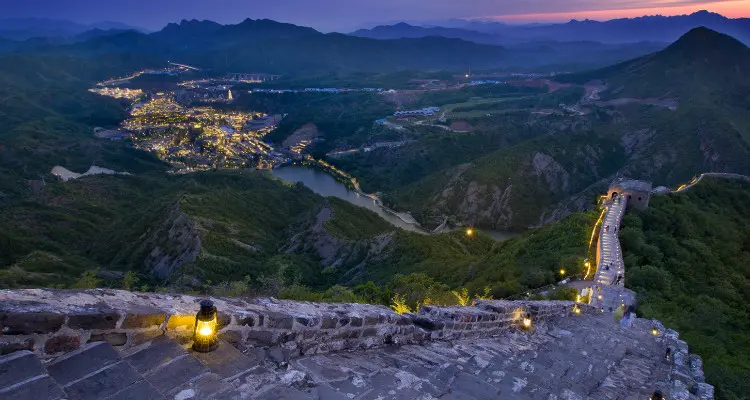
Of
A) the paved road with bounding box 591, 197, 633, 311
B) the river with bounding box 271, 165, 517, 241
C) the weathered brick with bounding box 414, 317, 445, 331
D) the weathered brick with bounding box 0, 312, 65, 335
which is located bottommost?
the river with bounding box 271, 165, 517, 241

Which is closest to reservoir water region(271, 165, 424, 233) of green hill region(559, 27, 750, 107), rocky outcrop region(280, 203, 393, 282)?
rocky outcrop region(280, 203, 393, 282)

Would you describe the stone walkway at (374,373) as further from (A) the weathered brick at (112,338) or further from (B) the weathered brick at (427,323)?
(B) the weathered brick at (427,323)

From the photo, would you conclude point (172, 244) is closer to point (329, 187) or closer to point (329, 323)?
point (329, 323)

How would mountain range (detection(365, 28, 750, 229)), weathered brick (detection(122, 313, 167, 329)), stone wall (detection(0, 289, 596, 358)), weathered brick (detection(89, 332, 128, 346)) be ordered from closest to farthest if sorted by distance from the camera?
1. stone wall (detection(0, 289, 596, 358))
2. weathered brick (detection(89, 332, 128, 346))
3. weathered brick (detection(122, 313, 167, 329))
4. mountain range (detection(365, 28, 750, 229))

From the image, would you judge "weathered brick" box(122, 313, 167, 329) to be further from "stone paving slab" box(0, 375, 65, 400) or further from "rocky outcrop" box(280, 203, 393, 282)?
"rocky outcrop" box(280, 203, 393, 282)

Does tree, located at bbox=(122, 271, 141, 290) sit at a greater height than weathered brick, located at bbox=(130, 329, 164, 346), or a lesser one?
lesser

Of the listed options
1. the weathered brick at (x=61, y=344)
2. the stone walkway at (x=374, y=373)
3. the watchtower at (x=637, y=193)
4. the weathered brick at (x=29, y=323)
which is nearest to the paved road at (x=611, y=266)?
the watchtower at (x=637, y=193)

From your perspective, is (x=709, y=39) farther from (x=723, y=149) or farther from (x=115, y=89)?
(x=115, y=89)
